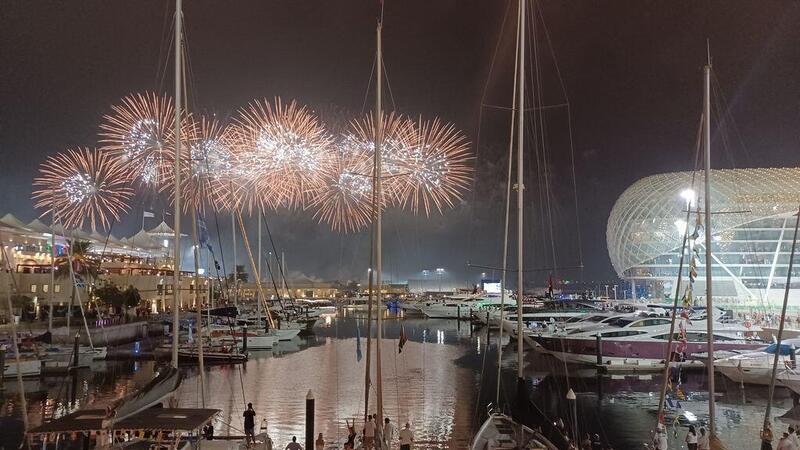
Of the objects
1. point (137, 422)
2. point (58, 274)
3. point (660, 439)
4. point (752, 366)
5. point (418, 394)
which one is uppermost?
point (58, 274)

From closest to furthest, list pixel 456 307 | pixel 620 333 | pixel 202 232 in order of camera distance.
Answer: pixel 202 232 → pixel 620 333 → pixel 456 307

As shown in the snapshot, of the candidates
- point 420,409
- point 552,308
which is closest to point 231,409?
point 420,409

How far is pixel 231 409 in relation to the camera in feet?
103

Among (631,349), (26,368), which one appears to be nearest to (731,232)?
(631,349)

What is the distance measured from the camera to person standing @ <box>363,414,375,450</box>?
19297 mm

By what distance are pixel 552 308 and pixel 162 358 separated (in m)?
53.1

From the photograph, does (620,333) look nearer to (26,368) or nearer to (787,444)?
(787,444)

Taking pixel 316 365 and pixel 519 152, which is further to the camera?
pixel 316 365

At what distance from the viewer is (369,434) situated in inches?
791

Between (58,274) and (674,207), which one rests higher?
(674,207)

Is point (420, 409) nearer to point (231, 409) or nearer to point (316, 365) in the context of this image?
point (231, 409)

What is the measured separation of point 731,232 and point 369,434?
10129 centimetres

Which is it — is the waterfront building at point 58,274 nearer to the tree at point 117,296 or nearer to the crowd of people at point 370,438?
the tree at point 117,296

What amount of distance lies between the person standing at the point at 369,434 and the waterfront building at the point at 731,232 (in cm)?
8437
